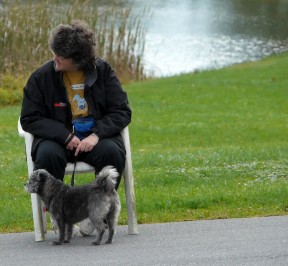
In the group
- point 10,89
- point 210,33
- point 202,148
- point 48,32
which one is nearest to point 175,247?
point 202,148

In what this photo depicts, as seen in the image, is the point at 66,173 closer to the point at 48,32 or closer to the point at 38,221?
the point at 38,221

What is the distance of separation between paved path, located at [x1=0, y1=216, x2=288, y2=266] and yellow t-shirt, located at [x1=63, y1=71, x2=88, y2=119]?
862 millimetres

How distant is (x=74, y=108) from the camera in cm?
685

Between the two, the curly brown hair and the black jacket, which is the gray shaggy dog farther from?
the curly brown hair

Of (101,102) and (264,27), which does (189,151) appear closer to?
(101,102)

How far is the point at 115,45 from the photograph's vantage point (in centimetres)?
2078

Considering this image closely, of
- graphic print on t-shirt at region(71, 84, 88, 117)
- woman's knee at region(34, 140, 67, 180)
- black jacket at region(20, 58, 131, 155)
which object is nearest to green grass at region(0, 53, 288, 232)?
woman's knee at region(34, 140, 67, 180)

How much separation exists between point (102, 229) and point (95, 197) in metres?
0.21

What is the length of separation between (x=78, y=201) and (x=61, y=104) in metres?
0.77

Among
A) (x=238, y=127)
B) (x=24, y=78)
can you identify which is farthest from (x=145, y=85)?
(x=238, y=127)

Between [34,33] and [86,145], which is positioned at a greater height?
[86,145]

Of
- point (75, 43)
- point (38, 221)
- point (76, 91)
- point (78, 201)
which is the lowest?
point (38, 221)

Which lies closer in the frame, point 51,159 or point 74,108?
point 51,159

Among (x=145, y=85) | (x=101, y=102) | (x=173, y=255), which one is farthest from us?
(x=145, y=85)
